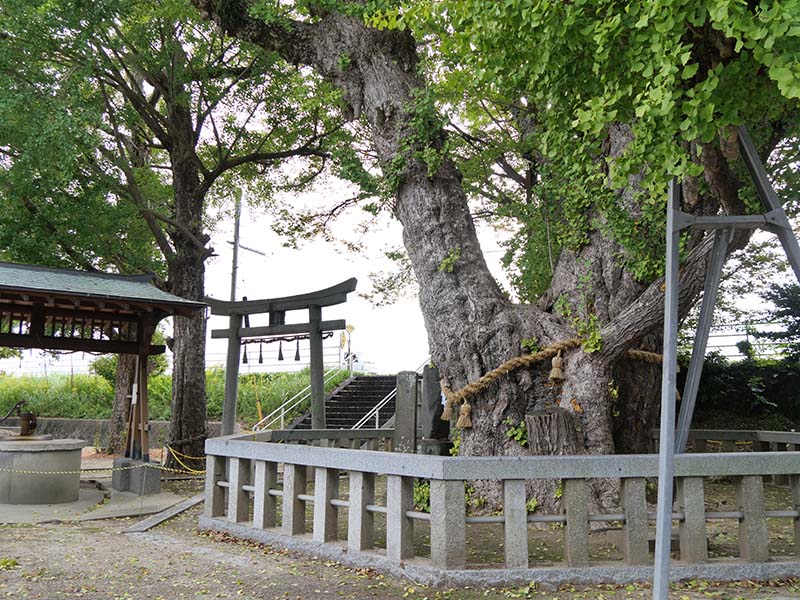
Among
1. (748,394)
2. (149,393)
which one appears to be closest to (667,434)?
(748,394)

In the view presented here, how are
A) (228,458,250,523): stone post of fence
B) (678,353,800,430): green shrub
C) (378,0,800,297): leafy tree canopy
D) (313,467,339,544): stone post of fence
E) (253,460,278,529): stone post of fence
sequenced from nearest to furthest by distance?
(378,0,800,297): leafy tree canopy → (313,467,339,544): stone post of fence → (253,460,278,529): stone post of fence → (228,458,250,523): stone post of fence → (678,353,800,430): green shrub

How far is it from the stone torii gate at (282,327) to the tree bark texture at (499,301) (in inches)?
107

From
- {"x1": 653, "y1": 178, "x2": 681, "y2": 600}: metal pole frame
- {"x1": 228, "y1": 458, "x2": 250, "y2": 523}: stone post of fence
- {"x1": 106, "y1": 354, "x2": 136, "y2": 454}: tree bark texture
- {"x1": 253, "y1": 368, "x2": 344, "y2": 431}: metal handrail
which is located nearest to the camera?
{"x1": 653, "y1": 178, "x2": 681, "y2": 600}: metal pole frame

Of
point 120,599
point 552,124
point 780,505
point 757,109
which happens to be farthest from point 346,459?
point 780,505

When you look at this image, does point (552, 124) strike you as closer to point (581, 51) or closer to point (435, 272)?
A: point (581, 51)

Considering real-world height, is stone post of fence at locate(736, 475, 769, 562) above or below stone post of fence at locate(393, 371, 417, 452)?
below

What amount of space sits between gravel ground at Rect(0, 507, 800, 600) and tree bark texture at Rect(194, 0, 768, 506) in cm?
200

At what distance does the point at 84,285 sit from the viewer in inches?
417

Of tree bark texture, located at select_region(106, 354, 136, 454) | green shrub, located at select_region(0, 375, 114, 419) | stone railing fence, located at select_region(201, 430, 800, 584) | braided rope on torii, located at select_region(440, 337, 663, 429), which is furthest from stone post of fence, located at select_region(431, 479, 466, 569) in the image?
green shrub, located at select_region(0, 375, 114, 419)

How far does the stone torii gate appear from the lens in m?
11.1

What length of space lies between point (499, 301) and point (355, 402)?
11.8m

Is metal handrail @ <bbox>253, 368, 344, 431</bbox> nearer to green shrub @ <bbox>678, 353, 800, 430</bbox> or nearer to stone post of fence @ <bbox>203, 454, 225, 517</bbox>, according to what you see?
stone post of fence @ <bbox>203, 454, 225, 517</bbox>

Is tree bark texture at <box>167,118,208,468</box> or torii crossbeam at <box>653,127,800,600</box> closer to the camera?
torii crossbeam at <box>653,127,800,600</box>

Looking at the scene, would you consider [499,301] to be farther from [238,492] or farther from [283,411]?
[283,411]
